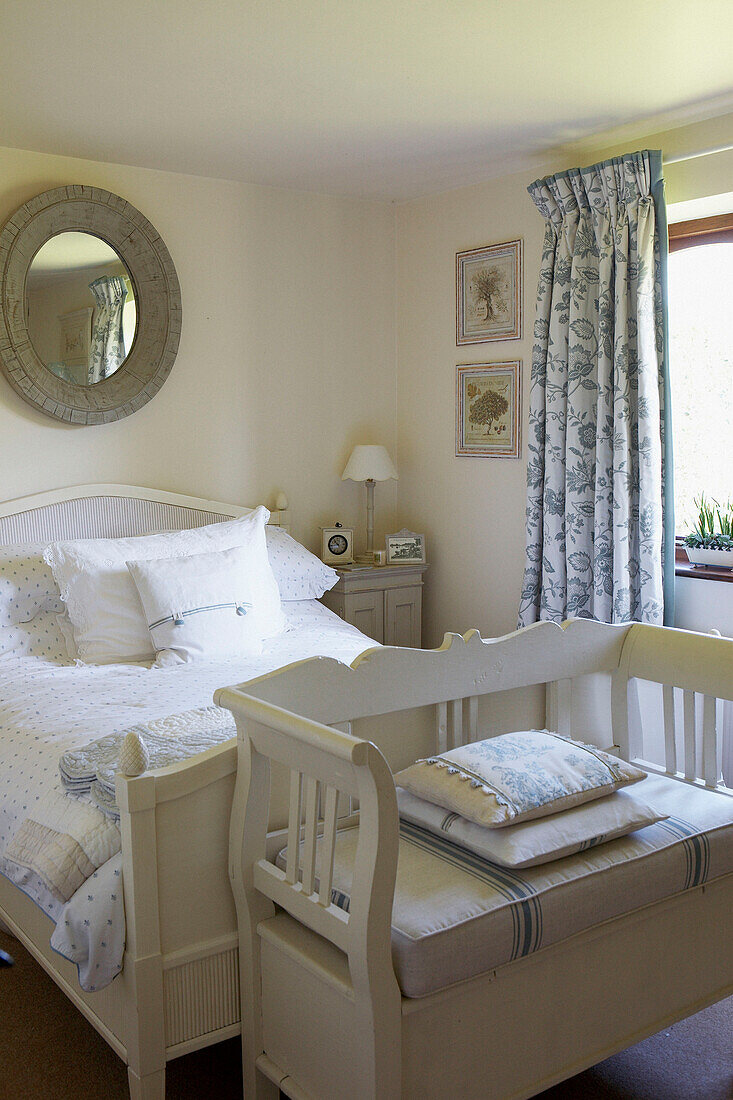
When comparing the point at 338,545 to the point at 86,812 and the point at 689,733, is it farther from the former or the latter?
the point at 86,812

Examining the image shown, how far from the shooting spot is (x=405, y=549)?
4.16 meters

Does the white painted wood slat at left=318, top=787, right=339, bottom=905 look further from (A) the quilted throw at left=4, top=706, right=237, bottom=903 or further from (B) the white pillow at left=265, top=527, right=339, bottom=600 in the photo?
(B) the white pillow at left=265, top=527, right=339, bottom=600

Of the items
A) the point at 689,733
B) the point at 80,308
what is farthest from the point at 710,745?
the point at 80,308

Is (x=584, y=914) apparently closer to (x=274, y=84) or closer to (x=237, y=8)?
(x=237, y=8)

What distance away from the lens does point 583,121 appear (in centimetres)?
321

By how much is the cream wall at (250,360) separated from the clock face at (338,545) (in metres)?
0.21

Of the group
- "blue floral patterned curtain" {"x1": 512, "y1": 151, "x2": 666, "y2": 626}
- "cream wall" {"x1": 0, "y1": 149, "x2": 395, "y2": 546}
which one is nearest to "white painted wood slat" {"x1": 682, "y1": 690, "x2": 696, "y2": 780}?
"blue floral patterned curtain" {"x1": 512, "y1": 151, "x2": 666, "y2": 626}

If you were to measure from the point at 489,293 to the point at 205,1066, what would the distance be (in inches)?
117

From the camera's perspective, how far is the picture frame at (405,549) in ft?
13.6

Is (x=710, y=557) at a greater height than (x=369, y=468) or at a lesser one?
lesser

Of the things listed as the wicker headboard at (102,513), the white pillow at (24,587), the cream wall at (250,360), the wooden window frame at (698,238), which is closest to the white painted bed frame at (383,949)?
the wooden window frame at (698,238)

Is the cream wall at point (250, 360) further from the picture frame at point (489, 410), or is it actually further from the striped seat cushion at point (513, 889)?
the striped seat cushion at point (513, 889)

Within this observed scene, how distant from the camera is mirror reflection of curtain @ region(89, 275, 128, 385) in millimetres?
3604

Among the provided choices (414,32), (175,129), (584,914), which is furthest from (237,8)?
(584,914)
